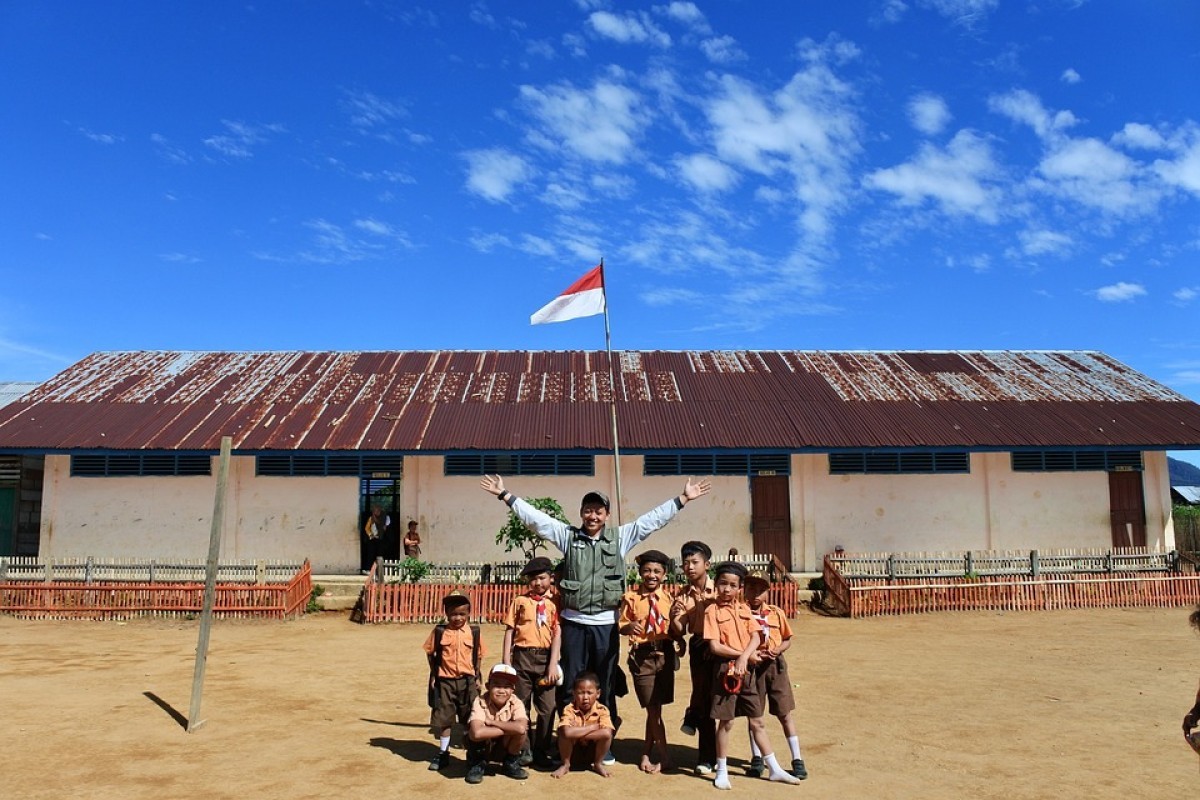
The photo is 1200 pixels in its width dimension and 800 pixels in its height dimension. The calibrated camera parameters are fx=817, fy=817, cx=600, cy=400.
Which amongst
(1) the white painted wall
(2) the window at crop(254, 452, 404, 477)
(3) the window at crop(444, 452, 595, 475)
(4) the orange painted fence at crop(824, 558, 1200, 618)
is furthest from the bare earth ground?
(3) the window at crop(444, 452, 595, 475)

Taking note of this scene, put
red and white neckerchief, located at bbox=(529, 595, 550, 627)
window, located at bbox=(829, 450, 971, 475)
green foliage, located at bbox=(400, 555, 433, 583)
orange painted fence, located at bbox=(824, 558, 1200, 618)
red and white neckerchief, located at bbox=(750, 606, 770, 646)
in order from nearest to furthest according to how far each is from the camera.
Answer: red and white neckerchief, located at bbox=(750, 606, 770, 646) < red and white neckerchief, located at bbox=(529, 595, 550, 627) < orange painted fence, located at bbox=(824, 558, 1200, 618) < green foliage, located at bbox=(400, 555, 433, 583) < window, located at bbox=(829, 450, 971, 475)

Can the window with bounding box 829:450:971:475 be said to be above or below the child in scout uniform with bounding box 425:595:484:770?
above

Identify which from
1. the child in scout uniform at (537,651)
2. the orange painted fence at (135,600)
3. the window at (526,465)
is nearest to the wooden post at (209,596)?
the child in scout uniform at (537,651)

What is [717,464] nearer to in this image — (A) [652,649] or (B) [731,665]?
(A) [652,649]

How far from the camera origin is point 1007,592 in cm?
1416

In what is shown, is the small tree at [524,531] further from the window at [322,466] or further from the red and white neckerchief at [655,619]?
the red and white neckerchief at [655,619]

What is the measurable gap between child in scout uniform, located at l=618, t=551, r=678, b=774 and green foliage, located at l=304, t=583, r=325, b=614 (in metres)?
10.2

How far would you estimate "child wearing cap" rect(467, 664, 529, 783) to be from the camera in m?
5.59

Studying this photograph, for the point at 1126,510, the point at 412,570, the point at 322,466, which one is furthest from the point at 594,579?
the point at 1126,510

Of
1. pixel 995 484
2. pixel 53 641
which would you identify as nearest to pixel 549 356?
pixel 995 484

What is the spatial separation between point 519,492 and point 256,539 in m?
5.42

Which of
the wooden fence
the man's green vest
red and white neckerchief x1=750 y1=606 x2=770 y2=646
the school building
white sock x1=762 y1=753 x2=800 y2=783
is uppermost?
the school building

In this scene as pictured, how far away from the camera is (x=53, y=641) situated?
1155 centimetres

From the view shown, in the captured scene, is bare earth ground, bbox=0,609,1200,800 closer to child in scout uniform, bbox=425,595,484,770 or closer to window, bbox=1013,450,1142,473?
child in scout uniform, bbox=425,595,484,770
